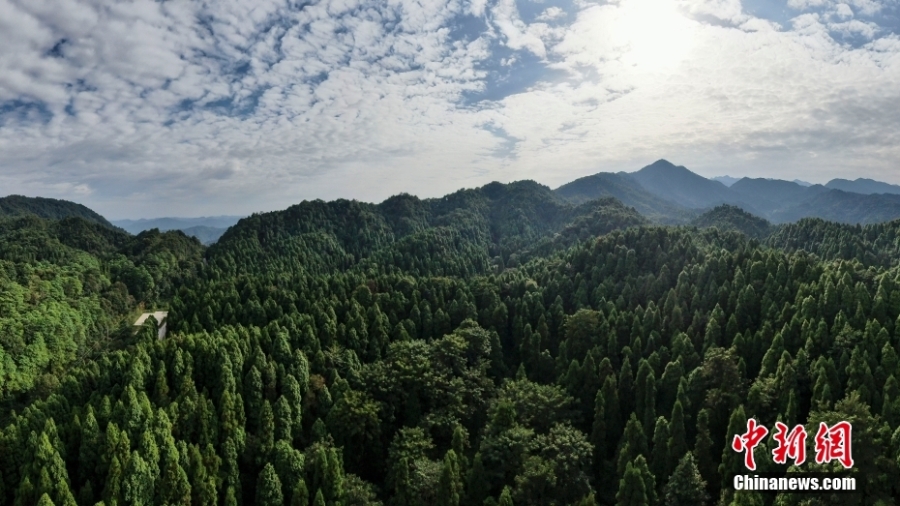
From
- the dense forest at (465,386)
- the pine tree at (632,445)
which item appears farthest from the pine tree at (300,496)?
the pine tree at (632,445)

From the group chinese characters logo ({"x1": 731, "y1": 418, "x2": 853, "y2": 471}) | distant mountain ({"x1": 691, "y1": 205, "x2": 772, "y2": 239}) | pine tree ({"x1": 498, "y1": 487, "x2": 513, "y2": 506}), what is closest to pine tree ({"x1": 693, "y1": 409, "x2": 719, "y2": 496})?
chinese characters logo ({"x1": 731, "y1": 418, "x2": 853, "y2": 471})

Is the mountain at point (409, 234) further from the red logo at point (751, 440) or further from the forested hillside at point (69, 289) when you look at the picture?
the red logo at point (751, 440)

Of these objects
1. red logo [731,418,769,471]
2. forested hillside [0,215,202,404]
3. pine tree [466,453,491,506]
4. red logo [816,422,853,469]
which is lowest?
pine tree [466,453,491,506]

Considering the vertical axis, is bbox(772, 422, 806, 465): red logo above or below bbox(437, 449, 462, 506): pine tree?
above

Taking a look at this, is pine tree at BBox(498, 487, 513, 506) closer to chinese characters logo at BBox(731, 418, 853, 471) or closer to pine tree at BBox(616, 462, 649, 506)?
pine tree at BBox(616, 462, 649, 506)

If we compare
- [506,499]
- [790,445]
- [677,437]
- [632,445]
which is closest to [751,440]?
[790,445]

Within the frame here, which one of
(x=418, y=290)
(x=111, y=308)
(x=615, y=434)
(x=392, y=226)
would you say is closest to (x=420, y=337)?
(x=418, y=290)
